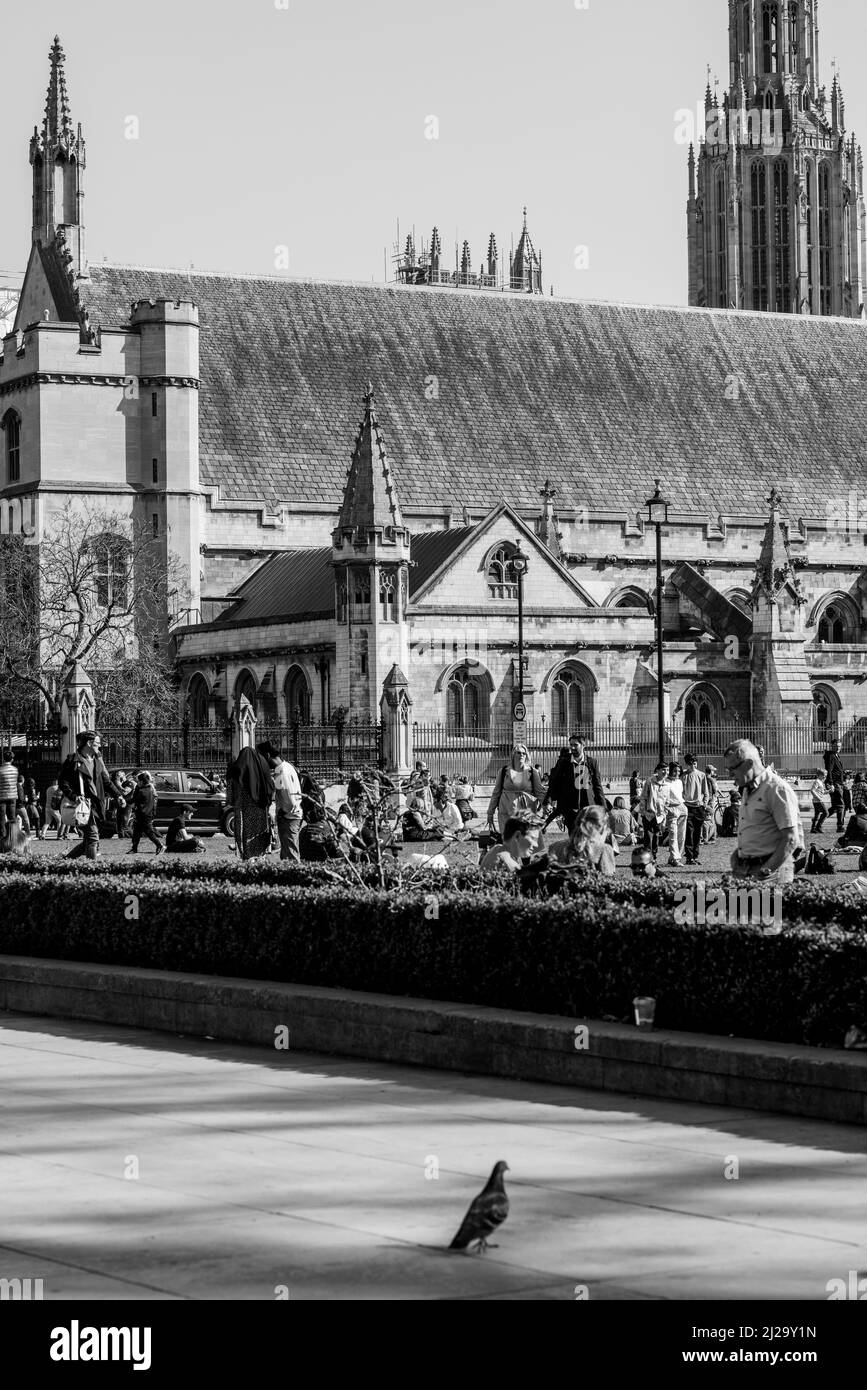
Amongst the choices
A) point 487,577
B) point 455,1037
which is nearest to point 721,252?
point 487,577

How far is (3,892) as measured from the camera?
16609mm

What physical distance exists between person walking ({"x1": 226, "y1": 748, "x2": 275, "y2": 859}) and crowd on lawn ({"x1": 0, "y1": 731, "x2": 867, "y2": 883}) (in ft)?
0.06

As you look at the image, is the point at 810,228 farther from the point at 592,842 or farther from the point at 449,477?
the point at 592,842

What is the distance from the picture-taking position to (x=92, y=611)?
183ft

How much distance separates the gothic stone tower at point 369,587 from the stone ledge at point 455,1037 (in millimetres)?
35774

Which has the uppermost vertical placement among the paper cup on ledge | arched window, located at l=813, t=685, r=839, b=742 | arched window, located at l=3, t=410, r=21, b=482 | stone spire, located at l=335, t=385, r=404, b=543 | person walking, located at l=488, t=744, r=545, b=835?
arched window, located at l=3, t=410, r=21, b=482

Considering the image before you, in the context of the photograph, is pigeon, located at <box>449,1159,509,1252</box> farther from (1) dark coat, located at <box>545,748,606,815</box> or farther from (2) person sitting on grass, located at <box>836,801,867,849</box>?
(2) person sitting on grass, located at <box>836,801,867,849</box>

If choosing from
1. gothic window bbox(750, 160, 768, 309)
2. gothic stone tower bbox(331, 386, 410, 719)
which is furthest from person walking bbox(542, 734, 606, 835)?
gothic window bbox(750, 160, 768, 309)

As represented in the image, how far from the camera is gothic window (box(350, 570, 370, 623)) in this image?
51656 mm

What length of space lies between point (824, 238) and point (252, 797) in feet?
295

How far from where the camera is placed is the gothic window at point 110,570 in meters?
55.8

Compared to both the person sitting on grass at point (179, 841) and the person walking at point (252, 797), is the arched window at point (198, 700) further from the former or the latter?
the person walking at point (252, 797)

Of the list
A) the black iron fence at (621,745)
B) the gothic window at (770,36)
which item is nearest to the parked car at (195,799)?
the black iron fence at (621,745)
